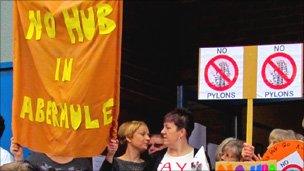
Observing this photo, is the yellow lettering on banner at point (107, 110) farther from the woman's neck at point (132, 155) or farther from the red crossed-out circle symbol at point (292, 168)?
the red crossed-out circle symbol at point (292, 168)

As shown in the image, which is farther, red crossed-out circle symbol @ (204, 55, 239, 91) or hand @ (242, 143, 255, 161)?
red crossed-out circle symbol @ (204, 55, 239, 91)

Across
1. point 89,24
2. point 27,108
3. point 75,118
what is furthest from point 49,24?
point 75,118

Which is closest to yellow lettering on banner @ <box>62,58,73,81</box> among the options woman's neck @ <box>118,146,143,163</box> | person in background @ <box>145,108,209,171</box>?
woman's neck @ <box>118,146,143,163</box>

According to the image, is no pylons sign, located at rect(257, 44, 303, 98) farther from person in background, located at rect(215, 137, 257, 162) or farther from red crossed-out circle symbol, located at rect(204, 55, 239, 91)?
person in background, located at rect(215, 137, 257, 162)

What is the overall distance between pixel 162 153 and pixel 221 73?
768 millimetres

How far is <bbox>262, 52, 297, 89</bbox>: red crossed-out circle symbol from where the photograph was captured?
5.39 m

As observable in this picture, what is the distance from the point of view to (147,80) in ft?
31.8

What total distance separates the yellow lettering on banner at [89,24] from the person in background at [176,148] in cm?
88

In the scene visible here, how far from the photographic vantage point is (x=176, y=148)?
565 centimetres

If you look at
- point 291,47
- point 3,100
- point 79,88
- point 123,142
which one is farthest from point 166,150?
point 3,100

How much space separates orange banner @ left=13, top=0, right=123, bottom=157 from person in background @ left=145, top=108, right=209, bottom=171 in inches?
15.9

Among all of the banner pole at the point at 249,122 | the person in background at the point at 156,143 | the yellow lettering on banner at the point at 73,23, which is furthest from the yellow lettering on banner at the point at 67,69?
the banner pole at the point at 249,122

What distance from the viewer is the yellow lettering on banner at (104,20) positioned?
19.0 feet

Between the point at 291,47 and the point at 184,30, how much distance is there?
439 cm
